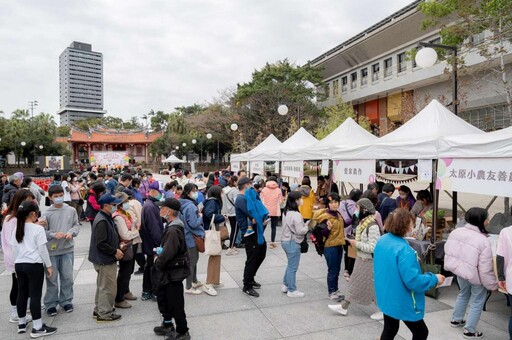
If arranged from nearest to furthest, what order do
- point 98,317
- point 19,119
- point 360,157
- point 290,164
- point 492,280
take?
point 492,280
point 98,317
point 360,157
point 290,164
point 19,119

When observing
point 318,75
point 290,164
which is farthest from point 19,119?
point 290,164

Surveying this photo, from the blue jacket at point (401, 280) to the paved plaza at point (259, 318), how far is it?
138cm

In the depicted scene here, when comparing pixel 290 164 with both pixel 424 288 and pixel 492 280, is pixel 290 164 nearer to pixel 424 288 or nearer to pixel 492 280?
pixel 492 280

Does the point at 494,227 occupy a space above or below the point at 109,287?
above

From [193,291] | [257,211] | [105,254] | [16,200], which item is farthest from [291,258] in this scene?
[16,200]

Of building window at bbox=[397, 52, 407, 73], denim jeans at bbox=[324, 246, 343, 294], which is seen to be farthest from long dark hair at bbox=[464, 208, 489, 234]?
building window at bbox=[397, 52, 407, 73]

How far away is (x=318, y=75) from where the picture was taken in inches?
1407

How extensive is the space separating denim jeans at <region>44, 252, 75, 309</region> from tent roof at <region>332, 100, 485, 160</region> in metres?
5.55

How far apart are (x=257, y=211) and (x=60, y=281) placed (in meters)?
2.83

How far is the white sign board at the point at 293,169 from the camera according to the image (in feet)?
33.5

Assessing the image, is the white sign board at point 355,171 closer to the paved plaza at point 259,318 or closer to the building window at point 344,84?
the paved plaza at point 259,318

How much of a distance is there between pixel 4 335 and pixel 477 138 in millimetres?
6600

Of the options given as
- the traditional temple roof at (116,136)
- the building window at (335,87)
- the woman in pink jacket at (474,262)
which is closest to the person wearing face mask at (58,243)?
the woman in pink jacket at (474,262)

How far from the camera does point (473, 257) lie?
3.91m
